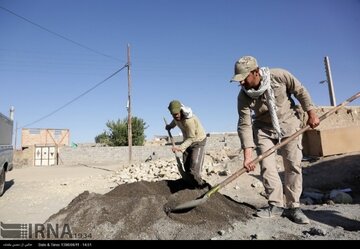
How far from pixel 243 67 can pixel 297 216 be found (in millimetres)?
1554

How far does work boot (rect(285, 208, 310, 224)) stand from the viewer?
3.06 m

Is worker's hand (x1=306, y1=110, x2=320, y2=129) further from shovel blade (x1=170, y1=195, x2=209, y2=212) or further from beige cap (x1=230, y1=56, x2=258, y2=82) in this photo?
shovel blade (x1=170, y1=195, x2=209, y2=212)

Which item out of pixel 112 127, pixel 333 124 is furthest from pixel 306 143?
pixel 112 127

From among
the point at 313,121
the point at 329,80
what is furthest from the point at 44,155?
the point at 313,121

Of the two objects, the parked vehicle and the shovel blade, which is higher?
the parked vehicle

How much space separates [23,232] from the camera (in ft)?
11.8

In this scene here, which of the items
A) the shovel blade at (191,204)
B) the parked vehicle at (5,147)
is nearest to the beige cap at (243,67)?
the shovel blade at (191,204)

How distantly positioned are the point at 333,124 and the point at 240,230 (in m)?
10.0

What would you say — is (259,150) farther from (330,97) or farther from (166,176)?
(330,97)

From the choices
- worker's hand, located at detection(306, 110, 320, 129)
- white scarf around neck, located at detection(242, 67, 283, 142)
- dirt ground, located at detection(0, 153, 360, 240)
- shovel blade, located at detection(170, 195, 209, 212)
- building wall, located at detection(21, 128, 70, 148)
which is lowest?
dirt ground, located at detection(0, 153, 360, 240)

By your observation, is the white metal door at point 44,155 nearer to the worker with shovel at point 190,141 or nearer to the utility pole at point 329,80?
the utility pole at point 329,80

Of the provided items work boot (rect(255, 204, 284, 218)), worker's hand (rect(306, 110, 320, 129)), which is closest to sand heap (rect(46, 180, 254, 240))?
work boot (rect(255, 204, 284, 218))

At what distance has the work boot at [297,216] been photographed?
3064 mm

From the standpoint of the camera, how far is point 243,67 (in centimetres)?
320
